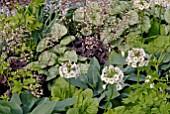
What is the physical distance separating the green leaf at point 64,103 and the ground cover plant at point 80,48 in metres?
0.04

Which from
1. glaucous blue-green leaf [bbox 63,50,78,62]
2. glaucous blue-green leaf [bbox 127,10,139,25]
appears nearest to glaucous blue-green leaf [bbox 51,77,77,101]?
glaucous blue-green leaf [bbox 63,50,78,62]

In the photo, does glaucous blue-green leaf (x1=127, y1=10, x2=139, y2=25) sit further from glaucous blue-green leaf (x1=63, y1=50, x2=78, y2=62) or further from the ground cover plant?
glaucous blue-green leaf (x1=63, y1=50, x2=78, y2=62)

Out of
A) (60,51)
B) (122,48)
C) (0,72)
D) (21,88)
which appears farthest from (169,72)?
(0,72)

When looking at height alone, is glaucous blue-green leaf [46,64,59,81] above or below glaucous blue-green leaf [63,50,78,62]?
below

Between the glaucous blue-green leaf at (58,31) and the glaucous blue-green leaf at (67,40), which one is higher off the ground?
the glaucous blue-green leaf at (58,31)

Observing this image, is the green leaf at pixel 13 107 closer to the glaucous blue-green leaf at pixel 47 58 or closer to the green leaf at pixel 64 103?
the green leaf at pixel 64 103

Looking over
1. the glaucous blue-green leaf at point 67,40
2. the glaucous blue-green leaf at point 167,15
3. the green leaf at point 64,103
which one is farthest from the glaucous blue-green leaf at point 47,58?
the glaucous blue-green leaf at point 167,15

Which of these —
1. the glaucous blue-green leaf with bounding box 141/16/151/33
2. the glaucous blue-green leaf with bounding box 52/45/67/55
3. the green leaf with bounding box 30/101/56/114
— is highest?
the glaucous blue-green leaf with bounding box 141/16/151/33

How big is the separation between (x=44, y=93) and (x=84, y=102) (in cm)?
65

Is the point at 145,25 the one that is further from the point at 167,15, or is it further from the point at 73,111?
the point at 73,111

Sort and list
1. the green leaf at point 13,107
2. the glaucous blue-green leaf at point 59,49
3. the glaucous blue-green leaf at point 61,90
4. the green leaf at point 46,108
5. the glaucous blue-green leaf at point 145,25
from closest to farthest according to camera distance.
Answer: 1. the green leaf at point 46,108
2. the green leaf at point 13,107
3. the glaucous blue-green leaf at point 61,90
4. the glaucous blue-green leaf at point 59,49
5. the glaucous blue-green leaf at point 145,25

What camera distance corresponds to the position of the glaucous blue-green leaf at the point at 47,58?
329cm

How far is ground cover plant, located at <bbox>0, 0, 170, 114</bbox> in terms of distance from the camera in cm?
292

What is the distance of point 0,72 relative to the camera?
3.21 m
